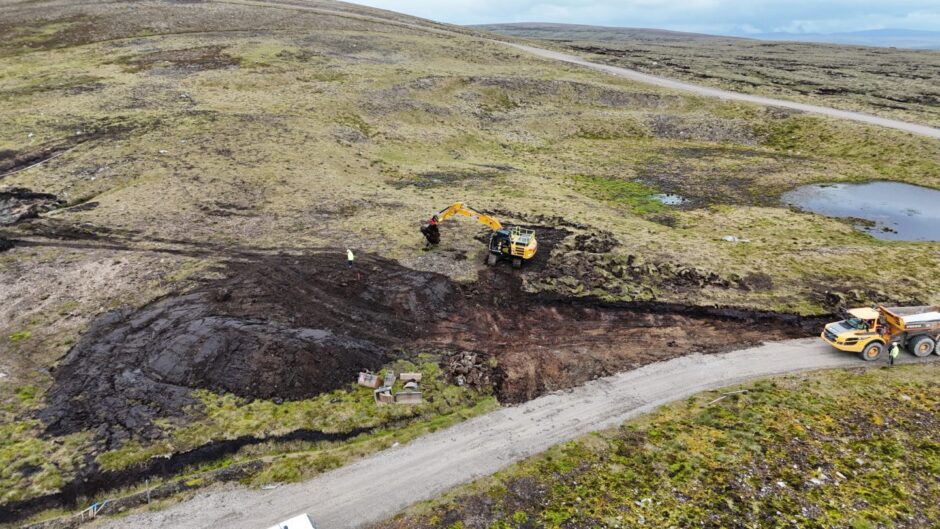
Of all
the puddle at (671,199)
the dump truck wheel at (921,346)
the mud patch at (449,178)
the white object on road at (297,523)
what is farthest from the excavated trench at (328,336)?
the puddle at (671,199)

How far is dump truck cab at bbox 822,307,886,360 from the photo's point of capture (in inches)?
907

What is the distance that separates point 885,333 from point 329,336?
2725cm

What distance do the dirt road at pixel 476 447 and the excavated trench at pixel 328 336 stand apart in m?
1.14

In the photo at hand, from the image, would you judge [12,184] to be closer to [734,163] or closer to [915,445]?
[915,445]

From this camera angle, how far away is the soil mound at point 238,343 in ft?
65.7

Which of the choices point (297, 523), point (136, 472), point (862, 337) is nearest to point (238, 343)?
point (136, 472)

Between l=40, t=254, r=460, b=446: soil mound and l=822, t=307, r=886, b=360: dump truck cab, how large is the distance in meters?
19.5

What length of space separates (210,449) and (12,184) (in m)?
36.5

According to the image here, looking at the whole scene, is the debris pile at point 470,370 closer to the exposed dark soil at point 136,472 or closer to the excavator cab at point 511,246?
the exposed dark soil at point 136,472

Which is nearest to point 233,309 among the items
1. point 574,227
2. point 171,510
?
point 171,510

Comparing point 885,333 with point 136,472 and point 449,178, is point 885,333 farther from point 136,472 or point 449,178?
point 449,178

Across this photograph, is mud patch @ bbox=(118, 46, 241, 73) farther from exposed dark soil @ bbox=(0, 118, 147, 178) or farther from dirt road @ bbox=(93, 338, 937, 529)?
dirt road @ bbox=(93, 338, 937, 529)

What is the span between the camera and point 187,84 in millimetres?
62656

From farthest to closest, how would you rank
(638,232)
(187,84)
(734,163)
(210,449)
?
1. (187,84)
2. (734,163)
3. (638,232)
4. (210,449)
